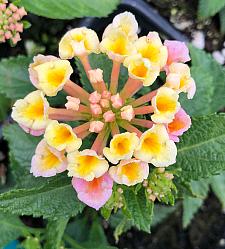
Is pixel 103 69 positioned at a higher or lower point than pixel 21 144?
higher

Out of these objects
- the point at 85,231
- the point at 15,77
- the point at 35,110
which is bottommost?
the point at 85,231

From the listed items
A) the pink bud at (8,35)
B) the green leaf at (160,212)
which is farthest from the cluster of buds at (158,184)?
the green leaf at (160,212)

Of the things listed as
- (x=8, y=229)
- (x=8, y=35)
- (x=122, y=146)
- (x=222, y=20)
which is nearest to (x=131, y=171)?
(x=122, y=146)

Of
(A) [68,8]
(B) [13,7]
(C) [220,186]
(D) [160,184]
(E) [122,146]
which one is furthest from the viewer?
(C) [220,186]

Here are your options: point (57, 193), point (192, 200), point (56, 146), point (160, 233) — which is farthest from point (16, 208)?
point (160, 233)

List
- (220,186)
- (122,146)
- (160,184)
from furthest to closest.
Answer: (220,186)
(160,184)
(122,146)

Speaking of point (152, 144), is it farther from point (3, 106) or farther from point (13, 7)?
point (3, 106)
